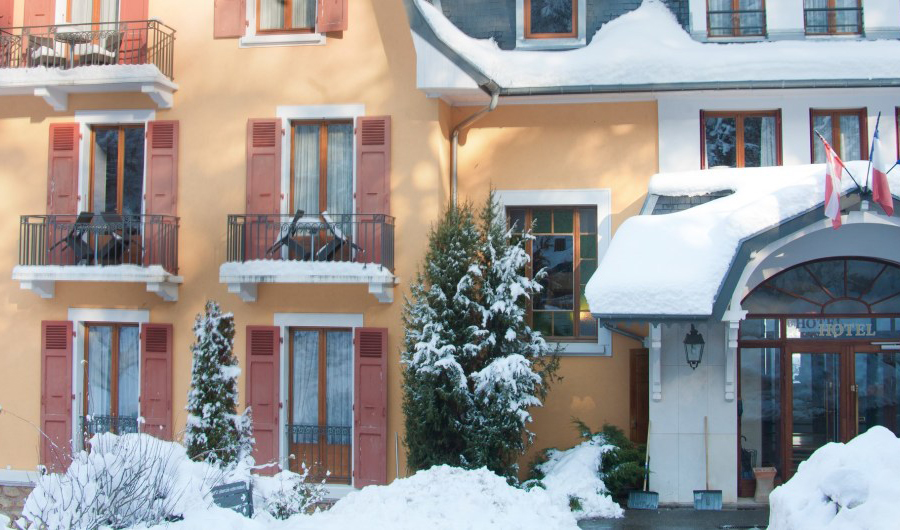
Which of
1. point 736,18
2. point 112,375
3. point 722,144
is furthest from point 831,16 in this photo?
point 112,375

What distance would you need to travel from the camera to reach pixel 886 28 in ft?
42.7

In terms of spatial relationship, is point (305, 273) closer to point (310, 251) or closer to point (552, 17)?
point (310, 251)

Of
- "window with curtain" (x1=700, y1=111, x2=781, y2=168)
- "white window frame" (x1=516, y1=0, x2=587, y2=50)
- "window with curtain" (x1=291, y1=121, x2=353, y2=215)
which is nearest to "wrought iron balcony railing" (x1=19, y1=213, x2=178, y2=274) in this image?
"window with curtain" (x1=291, y1=121, x2=353, y2=215)

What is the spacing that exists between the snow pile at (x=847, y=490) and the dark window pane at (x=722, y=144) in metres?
5.87

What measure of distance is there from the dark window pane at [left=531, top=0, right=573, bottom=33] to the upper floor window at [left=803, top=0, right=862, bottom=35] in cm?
317

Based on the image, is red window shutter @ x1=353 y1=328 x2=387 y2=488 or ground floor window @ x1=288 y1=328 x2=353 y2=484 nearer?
red window shutter @ x1=353 y1=328 x2=387 y2=488

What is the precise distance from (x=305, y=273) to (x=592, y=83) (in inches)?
175

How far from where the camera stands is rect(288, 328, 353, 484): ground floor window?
1291 cm

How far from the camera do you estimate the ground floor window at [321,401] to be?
12.9m

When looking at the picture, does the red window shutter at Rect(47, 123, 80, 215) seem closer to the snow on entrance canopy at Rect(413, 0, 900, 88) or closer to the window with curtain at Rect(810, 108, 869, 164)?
the snow on entrance canopy at Rect(413, 0, 900, 88)

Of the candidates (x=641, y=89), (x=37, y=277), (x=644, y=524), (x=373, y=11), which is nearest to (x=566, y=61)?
(x=641, y=89)

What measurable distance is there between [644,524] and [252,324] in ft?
18.5

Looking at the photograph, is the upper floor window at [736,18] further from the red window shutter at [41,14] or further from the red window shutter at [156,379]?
the red window shutter at [41,14]

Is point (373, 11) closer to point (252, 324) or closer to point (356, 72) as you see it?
point (356, 72)
